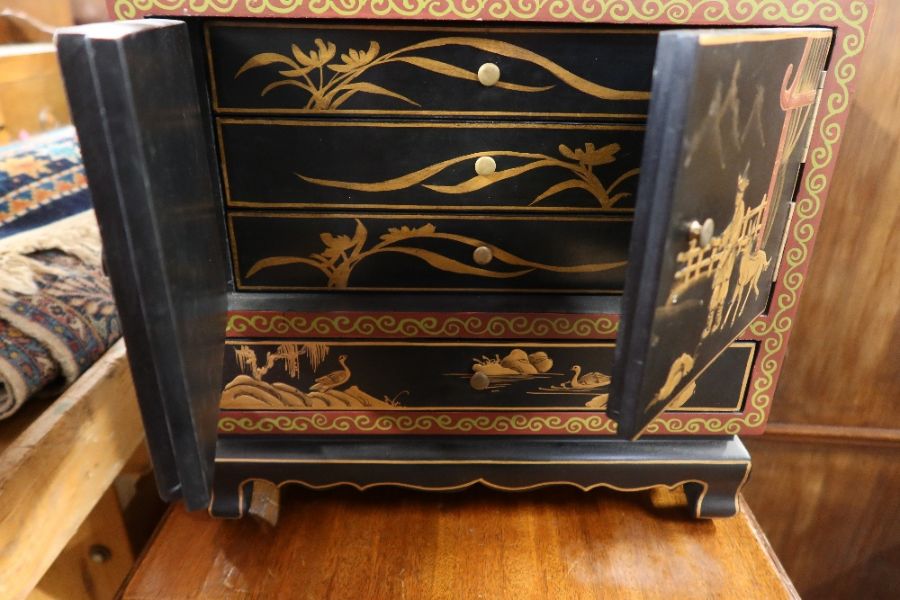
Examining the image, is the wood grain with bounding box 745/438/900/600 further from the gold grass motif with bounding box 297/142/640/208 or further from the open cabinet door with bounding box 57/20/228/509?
the open cabinet door with bounding box 57/20/228/509

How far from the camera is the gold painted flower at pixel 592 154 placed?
29.3 inches

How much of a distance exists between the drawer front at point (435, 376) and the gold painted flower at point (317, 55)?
324 mm

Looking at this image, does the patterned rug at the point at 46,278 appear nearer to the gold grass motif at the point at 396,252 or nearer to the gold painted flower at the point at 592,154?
the gold grass motif at the point at 396,252

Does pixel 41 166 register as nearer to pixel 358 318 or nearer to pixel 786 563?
pixel 358 318

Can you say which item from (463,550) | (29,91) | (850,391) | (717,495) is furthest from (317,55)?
(29,91)

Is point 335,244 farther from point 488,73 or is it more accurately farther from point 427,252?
point 488,73

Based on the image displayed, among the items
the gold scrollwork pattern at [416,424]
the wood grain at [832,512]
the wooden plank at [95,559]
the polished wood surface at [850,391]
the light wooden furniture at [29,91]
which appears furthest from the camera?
the light wooden furniture at [29,91]

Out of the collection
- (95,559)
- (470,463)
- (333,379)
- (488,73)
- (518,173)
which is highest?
(488,73)

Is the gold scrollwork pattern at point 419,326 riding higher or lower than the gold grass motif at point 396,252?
lower

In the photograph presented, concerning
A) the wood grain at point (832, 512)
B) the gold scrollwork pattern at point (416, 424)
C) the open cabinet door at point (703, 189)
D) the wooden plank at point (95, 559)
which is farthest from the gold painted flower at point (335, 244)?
the wood grain at point (832, 512)

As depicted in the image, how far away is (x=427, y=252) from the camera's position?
0.79m

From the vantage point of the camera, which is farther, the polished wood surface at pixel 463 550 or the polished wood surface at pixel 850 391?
the polished wood surface at pixel 850 391

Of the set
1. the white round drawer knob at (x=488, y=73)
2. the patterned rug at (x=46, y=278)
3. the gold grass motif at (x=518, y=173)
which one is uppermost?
the white round drawer knob at (x=488, y=73)

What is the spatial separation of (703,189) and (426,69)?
33 centimetres
